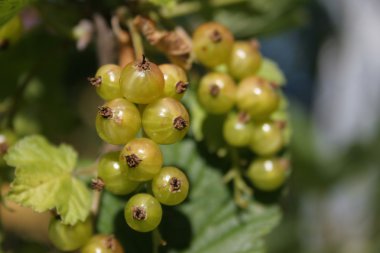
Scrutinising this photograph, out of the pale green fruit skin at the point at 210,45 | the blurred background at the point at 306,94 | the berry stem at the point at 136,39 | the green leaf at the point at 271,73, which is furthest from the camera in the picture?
the blurred background at the point at 306,94

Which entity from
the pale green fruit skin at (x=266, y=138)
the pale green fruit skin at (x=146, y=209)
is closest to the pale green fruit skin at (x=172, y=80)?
the pale green fruit skin at (x=146, y=209)

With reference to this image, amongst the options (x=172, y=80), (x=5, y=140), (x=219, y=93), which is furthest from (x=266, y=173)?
(x=5, y=140)

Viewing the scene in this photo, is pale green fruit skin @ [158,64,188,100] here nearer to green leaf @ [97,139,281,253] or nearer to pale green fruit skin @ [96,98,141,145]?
pale green fruit skin @ [96,98,141,145]

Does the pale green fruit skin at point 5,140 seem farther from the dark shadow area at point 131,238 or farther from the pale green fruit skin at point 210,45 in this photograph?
the pale green fruit skin at point 210,45

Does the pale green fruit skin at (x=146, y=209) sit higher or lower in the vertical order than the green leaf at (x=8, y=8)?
lower

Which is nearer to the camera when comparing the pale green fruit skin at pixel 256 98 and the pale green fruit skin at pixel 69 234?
the pale green fruit skin at pixel 69 234

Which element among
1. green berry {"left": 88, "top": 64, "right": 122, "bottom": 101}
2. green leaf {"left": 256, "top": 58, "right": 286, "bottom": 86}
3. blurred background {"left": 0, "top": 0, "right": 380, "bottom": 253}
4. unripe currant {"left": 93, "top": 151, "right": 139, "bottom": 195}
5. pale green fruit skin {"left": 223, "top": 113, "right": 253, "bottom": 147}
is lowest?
blurred background {"left": 0, "top": 0, "right": 380, "bottom": 253}

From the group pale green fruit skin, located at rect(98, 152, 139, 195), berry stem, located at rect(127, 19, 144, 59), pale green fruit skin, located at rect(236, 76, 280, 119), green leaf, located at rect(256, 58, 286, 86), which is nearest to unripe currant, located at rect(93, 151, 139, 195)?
pale green fruit skin, located at rect(98, 152, 139, 195)
